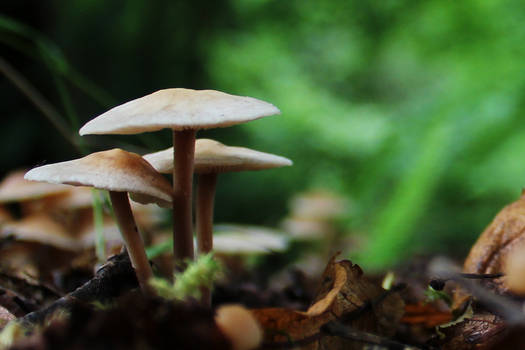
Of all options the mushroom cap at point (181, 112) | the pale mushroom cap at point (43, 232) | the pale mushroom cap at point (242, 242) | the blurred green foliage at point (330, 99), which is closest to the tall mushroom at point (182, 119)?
the mushroom cap at point (181, 112)

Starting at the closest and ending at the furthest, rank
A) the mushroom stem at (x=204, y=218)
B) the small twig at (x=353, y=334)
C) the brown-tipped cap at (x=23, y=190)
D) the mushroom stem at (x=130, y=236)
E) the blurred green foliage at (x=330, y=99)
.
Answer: the small twig at (x=353, y=334) → the mushroom stem at (x=130, y=236) → the mushroom stem at (x=204, y=218) → the brown-tipped cap at (x=23, y=190) → the blurred green foliage at (x=330, y=99)

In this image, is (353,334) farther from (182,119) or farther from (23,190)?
(23,190)

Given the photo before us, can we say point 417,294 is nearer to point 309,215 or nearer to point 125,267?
point 125,267

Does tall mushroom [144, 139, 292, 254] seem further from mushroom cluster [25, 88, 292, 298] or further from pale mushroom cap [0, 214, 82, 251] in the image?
pale mushroom cap [0, 214, 82, 251]

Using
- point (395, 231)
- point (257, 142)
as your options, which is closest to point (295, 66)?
point (257, 142)

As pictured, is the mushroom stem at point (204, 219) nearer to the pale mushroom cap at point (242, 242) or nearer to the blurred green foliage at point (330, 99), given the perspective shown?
the pale mushroom cap at point (242, 242)

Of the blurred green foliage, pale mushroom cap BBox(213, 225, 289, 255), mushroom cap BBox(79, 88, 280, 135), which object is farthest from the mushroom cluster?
the blurred green foliage
